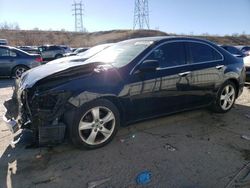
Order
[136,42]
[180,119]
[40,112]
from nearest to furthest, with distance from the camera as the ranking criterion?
1. [40,112]
2. [136,42]
3. [180,119]

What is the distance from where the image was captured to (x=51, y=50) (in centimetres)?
2603

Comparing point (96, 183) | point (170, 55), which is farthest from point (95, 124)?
point (170, 55)

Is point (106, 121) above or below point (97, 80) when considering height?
below

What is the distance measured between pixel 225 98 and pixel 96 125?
320cm

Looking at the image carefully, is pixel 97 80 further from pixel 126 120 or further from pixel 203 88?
pixel 203 88

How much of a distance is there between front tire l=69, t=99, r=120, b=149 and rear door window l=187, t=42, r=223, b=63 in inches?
79.1

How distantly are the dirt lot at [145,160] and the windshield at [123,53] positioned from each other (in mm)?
1260

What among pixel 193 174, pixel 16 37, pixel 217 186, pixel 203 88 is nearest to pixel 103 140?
pixel 193 174

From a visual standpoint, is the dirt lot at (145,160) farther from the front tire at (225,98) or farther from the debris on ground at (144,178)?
the front tire at (225,98)

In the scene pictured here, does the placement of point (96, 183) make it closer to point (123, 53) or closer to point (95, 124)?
point (95, 124)

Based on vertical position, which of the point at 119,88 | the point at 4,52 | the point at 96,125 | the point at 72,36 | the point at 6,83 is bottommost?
the point at 6,83

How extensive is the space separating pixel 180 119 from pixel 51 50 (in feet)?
73.1

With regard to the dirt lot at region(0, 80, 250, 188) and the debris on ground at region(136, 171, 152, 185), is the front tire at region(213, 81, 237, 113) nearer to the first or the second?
the dirt lot at region(0, 80, 250, 188)

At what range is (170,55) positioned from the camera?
5062 millimetres
